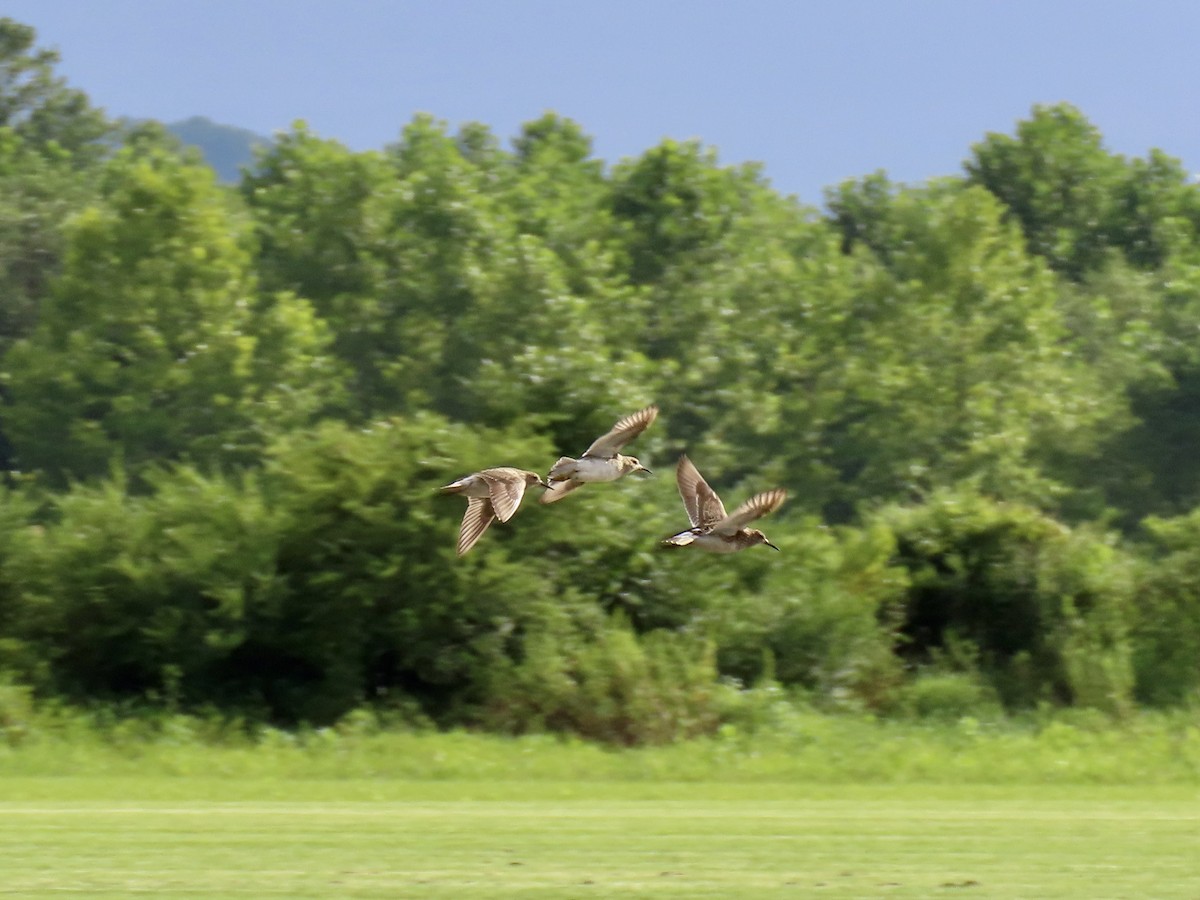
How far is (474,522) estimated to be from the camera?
29.3ft

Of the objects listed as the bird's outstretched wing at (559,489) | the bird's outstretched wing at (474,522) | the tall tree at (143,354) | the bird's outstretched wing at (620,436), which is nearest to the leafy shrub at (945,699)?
the bird's outstretched wing at (474,522)

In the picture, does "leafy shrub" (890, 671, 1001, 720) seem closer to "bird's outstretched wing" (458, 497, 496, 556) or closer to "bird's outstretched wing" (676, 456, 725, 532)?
"bird's outstretched wing" (676, 456, 725, 532)

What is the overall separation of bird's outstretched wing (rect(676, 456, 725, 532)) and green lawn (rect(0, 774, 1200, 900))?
373 centimetres

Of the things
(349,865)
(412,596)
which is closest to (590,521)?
(412,596)

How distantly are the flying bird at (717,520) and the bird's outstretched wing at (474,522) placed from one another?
0.89 m

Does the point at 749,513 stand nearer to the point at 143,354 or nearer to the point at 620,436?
the point at 620,436

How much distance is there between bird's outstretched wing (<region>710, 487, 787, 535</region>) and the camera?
854 cm

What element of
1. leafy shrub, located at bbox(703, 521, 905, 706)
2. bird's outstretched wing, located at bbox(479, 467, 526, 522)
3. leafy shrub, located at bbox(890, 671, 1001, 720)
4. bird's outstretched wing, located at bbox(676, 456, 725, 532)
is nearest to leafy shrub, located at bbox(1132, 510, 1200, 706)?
leafy shrub, located at bbox(890, 671, 1001, 720)

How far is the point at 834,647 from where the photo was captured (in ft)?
86.5

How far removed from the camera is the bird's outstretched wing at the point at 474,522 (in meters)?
8.10

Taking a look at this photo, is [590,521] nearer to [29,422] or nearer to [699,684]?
[699,684]

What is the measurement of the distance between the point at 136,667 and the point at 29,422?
1879 cm

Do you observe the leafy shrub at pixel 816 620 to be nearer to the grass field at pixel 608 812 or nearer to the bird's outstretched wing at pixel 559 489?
the grass field at pixel 608 812

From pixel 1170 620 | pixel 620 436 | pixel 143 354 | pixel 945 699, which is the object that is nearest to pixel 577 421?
pixel 945 699
